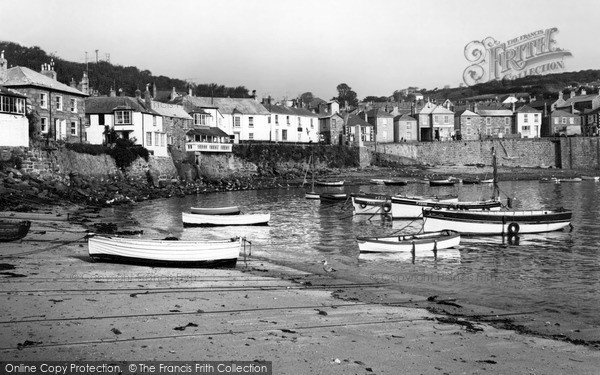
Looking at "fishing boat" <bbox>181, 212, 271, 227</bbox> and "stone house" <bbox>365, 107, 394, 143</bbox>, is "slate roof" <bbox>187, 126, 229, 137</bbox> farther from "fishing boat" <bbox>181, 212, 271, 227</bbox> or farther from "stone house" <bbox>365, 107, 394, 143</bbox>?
A: "fishing boat" <bbox>181, 212, 271, 227</bbox>

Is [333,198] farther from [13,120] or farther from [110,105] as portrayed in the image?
[110,105]

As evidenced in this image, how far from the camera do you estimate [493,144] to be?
108 meters

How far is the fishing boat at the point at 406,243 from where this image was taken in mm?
26953

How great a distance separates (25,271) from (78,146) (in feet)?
134

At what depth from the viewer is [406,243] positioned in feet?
88.3

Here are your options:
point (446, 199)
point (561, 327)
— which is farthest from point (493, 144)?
point (561, 327)

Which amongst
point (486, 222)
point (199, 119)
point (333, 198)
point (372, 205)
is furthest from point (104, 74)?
point (486, 222)

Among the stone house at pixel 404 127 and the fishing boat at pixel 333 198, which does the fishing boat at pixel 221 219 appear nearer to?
the fishing boat at pixel 333 198

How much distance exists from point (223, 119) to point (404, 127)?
121 feet

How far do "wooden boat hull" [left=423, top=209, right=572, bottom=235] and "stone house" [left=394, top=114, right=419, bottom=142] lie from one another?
76.6 metres

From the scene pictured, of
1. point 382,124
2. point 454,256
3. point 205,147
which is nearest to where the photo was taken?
point 454,256

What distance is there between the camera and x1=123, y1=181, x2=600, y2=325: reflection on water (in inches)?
765

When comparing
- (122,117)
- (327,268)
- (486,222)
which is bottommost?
(327,268)

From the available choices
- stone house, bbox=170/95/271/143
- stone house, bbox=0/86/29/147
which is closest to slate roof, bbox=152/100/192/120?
stone house, bbox=170/95/271/143
